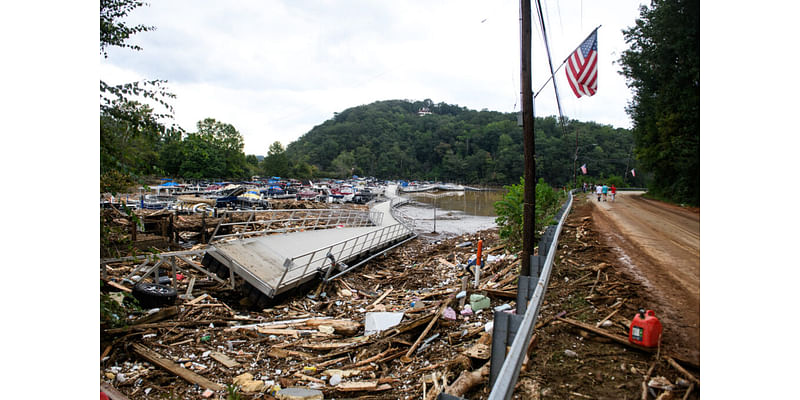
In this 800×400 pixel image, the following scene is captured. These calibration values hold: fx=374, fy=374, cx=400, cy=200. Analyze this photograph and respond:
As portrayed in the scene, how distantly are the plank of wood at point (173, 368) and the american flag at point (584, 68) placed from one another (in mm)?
10478

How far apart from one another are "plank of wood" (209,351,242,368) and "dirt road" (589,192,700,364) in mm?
6959

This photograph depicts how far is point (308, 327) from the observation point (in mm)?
9195

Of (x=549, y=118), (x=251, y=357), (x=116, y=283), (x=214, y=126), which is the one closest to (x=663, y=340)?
(x=251, y=357)

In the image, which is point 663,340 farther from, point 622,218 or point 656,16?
point 656,16

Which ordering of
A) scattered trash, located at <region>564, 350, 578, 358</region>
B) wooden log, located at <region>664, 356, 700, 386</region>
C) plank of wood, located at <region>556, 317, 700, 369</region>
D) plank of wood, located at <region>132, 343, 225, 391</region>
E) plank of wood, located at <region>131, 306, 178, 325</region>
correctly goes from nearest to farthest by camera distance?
wooden log, located at <region>664, 356, 700, 386</region>, plank of wood, located at <region>556, 317, 700, 369</region>, scattered trash, located at <region>564, 350, 578, 358</region>, plank of wood, located at <region>132, 343, 225, 391</region>, plank of wood, located at <region>131, 306, 178, 325</region>

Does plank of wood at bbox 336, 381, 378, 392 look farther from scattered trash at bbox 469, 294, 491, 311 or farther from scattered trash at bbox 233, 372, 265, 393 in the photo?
scattered trash at bbox 469, 294, 491, 311

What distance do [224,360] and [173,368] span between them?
2.76 ft

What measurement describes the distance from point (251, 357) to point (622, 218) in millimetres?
17401

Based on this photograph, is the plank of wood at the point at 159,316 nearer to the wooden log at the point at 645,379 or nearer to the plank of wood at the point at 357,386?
the plank of wood at the point at 357,386

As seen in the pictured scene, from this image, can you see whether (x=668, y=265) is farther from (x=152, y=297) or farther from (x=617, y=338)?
(x=152, y=297)

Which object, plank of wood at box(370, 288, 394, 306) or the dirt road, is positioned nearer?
the dirt road

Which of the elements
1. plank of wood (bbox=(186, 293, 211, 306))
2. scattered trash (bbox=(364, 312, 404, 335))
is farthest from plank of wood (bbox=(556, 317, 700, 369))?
plank of wood (bbox=(186, 293, 211, 306))

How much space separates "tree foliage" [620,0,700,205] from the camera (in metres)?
22.3

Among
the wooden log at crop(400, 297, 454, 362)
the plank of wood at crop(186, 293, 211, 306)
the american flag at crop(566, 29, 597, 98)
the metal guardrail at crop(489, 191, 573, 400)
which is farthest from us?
the plank of wood at crop(186, 293, 211, 306)
